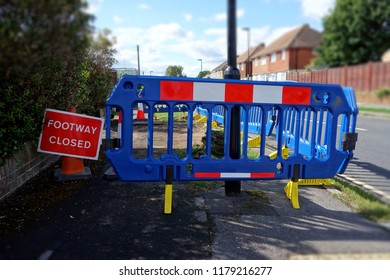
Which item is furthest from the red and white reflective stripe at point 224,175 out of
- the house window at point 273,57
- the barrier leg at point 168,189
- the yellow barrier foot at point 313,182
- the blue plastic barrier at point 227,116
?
the house window at point 273,57

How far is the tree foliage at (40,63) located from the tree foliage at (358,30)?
120 centimetres

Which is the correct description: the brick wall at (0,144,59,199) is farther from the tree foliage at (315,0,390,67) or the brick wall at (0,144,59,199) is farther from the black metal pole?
the tree foliage at (315,0,390,67)

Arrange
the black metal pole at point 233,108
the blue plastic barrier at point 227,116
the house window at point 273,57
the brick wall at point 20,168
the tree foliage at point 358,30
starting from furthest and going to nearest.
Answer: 1. the brick wall at point 20,168
2. the blue plastic barrier at point 227,116
3. the black metal pole at point 233,108
4. the house window at point 273,57
5. the tree foliage at point 358,30

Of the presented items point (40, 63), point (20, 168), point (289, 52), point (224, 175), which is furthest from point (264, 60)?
point (20, 168)

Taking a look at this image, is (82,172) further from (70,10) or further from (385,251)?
(385,251)

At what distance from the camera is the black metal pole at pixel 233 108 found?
6.38 ft

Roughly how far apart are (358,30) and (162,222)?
8.15 feet

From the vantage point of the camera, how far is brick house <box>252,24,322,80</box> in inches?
40.4

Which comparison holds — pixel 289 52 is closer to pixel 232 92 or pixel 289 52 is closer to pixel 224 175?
pixel 232 92

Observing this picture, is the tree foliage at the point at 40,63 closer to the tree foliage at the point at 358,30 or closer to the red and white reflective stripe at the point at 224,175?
the tree foliage at the point at 358,30

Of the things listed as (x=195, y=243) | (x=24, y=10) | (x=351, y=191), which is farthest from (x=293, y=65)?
(x=351, y=191)

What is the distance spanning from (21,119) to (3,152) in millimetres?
415

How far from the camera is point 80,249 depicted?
242cm

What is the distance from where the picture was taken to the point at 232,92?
2848 mm
